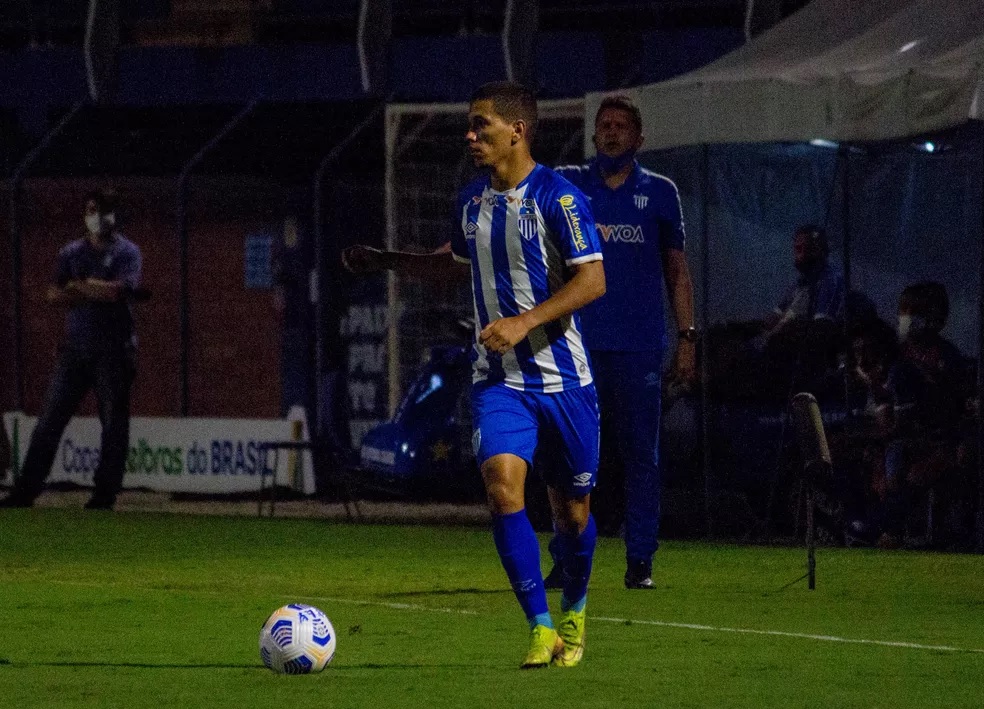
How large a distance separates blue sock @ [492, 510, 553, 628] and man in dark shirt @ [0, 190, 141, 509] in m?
9.22

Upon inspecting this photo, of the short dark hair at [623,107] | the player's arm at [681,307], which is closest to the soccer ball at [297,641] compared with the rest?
the player's arm at [681,307]

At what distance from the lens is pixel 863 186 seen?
13883 millimetres

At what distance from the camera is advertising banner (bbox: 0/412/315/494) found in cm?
1844

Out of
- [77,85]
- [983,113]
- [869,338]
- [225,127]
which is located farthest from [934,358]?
[77,85]

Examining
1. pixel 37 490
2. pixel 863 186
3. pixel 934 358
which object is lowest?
pixel 37 490

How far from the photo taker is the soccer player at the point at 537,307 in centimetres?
784

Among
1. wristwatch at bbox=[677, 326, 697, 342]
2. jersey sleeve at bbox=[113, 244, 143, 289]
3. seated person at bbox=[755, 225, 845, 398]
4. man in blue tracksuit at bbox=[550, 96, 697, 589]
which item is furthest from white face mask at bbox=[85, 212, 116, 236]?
wristwatch at bbox=[677, 326, 697, 342]

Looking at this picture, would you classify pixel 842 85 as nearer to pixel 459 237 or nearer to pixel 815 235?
pixel 815 235

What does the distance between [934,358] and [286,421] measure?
6696mm

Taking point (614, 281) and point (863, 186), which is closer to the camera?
point (614, 281)

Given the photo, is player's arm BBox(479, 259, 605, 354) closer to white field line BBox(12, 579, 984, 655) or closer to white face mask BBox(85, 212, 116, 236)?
white field line BBox(12, 579, 984, 655)

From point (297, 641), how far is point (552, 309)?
1363 mm

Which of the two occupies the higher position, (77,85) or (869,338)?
(77,85)

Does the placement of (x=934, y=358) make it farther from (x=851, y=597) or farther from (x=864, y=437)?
(x=851, y=597)
